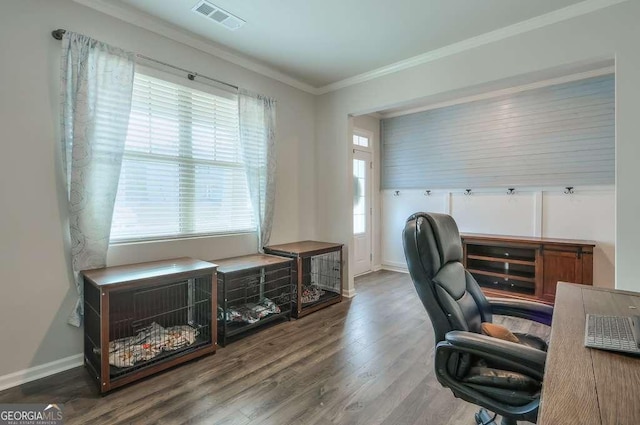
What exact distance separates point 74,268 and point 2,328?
0.51 m

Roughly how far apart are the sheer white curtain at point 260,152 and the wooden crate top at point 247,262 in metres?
0.27

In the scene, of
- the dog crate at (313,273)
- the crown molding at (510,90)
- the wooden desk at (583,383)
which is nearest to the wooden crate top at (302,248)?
the dog crate at (313,273)

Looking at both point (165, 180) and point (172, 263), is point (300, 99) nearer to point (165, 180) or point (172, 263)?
point (165, 180)

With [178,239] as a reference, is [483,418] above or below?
below

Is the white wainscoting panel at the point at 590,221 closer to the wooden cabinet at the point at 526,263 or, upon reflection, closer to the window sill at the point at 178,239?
the wooden cabinet at the point at 526,263

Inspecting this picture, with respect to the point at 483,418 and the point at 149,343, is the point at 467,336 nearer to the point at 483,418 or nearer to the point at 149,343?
the point at 483,418

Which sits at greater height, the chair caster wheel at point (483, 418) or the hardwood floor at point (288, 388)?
the chair caster wheel at point (483, 418)

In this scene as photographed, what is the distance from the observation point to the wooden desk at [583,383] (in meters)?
0.72

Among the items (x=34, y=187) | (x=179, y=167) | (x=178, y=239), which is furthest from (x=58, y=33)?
(x=178, y=239)

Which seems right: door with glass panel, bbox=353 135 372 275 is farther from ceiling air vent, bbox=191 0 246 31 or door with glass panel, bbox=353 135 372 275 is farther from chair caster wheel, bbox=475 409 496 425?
chair caster wheel, bbox=475 409 496 425

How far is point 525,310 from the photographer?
1714mm

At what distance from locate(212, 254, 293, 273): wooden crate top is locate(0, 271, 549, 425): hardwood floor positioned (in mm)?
646

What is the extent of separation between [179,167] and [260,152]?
0.90 metres

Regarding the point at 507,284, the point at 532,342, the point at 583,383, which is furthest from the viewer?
the point at 507,284
